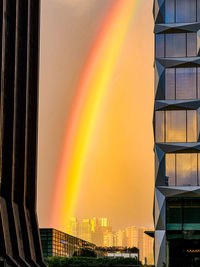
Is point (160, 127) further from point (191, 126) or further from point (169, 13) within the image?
point (169, 13)

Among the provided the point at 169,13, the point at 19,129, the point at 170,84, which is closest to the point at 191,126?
the point at 170,84

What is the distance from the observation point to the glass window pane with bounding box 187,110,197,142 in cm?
5247

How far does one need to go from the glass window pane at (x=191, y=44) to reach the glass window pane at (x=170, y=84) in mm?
2439

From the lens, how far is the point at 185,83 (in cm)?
5344

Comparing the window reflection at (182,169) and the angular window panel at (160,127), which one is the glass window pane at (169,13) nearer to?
the angular window panel at (160,127)

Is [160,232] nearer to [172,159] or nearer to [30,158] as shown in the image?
[172,159]

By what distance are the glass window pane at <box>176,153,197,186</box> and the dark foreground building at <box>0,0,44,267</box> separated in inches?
705

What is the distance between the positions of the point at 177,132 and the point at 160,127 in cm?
166

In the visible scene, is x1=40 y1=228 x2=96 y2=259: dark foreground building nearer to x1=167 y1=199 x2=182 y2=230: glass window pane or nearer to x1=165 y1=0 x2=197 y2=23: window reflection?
x1=167 y1=199 x2=182 y2=230: glass window pane

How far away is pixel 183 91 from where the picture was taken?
53188mm

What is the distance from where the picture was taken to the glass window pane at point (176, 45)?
5409 cm

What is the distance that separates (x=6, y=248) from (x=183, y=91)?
90.7 feet

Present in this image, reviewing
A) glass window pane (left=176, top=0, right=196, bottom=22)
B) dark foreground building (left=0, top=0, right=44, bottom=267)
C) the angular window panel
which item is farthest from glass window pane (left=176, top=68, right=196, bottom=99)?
dark foreground building (left=0, top=0, right=44, bottom=267)

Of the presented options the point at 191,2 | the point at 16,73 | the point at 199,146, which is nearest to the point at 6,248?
the point at 16,73
